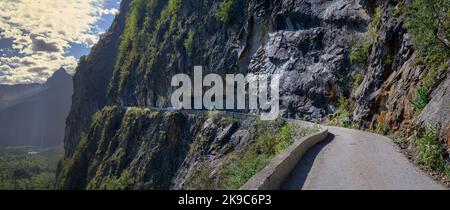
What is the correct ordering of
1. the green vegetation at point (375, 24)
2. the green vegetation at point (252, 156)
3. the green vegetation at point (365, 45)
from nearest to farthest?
the green vegetation at point (252, 156)
the green vegetation at point (375, 24)
the green vegetation at point (365, 45)

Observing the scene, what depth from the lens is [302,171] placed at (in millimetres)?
12039

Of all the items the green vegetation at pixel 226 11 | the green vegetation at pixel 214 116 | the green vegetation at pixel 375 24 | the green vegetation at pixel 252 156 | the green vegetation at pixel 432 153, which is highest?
the green vegetation at pixel 226 11

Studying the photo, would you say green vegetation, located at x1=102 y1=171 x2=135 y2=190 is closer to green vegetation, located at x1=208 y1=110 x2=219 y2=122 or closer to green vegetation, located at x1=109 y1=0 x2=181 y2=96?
green vegetation, located at x1=208 y1=110 x2=219 y2=122

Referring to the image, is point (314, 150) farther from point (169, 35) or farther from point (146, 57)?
point (146, 57)

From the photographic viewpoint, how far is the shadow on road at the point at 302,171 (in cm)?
1032

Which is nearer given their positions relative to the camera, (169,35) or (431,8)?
(431,8)

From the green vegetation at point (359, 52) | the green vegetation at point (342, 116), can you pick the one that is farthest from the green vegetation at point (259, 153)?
the green vegetation at point (359, 52)

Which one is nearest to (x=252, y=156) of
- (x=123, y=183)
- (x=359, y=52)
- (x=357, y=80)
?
(x=357, y=80)

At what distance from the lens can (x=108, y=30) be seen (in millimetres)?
158625

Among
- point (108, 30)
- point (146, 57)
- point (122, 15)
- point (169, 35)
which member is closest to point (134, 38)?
point (146, 57)

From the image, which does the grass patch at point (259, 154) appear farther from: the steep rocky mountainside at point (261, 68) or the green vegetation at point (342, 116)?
the steep rocky mountainside at point (261, 68)

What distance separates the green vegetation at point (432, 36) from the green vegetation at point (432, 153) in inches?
157

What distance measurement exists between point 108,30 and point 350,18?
448 ft

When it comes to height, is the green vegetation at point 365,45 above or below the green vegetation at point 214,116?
above
